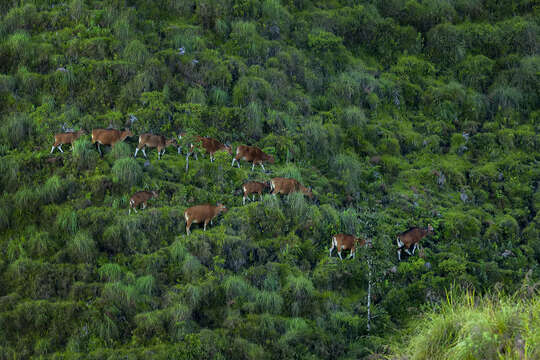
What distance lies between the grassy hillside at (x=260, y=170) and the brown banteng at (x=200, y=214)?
228 mm

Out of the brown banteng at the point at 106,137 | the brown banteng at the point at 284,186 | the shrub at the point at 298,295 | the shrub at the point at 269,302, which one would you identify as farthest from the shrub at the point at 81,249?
the brown banteng at the point at 284,186

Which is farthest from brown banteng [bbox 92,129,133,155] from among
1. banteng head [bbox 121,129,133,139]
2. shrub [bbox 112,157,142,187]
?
shrub [bbox 112,157,142,187]

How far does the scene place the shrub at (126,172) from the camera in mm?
12734

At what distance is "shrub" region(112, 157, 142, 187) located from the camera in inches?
501

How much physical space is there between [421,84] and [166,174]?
10.4 meters

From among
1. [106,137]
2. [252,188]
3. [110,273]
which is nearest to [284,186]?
[252,188]

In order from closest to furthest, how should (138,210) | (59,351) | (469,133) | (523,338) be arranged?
1. (523,338)
2. (59,351)
3. (138,210)
4. (469,133)

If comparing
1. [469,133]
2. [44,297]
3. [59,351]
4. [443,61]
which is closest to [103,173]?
[44,297]

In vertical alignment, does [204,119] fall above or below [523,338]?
below

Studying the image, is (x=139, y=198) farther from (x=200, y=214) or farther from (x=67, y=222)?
(x=67, y=222)

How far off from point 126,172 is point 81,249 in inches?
88.1

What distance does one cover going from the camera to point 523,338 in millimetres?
6730

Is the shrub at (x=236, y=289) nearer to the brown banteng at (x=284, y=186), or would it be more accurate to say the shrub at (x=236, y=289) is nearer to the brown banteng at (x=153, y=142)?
the brown banteng at (x=284, y=186)

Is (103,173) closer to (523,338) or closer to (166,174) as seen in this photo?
(166,174)
